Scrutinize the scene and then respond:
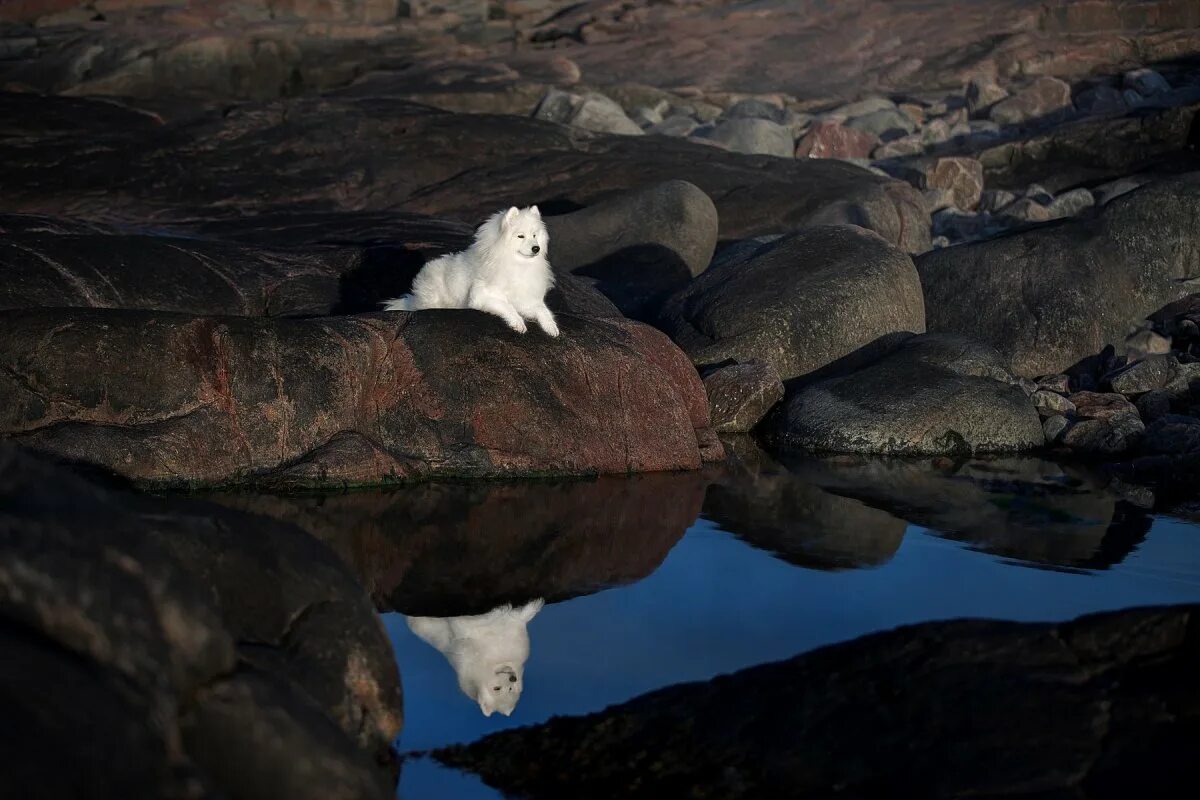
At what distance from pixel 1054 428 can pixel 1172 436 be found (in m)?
1.19

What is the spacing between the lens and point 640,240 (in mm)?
17922

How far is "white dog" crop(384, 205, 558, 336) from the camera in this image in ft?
35.0

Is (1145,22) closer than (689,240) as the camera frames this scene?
No

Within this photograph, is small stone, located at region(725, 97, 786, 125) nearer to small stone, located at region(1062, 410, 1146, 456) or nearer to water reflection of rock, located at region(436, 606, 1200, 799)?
small stone, located at region(1062, 410, 1146, 456)

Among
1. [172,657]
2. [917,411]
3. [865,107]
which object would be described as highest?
[172,657]

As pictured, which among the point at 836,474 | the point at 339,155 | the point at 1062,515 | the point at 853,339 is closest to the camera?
the point at 1062,515

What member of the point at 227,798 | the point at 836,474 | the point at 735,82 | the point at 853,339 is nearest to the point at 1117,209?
the point at 853,339

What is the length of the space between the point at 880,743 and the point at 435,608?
9.97 feet

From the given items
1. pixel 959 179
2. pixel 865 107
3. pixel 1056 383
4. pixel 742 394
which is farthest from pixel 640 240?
pixel 865 107

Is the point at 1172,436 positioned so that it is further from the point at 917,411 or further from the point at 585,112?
the point at 585,112

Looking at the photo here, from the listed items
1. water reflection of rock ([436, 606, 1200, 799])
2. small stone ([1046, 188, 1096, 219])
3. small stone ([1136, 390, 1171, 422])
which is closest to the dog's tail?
water reflection of rock ([436, 606, 1200, 799])

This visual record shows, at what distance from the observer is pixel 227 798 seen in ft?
13.5

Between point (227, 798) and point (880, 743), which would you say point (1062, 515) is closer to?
point (880, 743)

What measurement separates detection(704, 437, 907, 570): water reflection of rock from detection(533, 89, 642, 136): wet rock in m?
23.3
